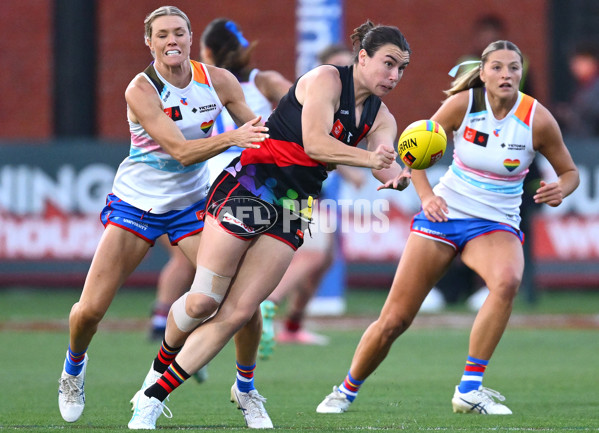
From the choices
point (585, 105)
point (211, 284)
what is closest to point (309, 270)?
point (211, 284)

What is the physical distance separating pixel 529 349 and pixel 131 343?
377cm

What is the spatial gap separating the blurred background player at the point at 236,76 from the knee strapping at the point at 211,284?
2.43 metres

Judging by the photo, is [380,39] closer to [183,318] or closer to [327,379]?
[183,318]

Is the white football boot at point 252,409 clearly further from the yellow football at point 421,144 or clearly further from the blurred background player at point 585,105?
the blurred background player at point 585,105

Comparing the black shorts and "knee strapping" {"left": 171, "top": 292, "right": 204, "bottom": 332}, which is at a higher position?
the black shorts

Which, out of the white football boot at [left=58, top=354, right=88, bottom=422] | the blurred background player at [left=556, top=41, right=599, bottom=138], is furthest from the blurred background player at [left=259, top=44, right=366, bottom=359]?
the blurred background player at [left=556, top=41, right=599, bottom=138]

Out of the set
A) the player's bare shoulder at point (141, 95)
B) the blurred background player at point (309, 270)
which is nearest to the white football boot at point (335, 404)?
the player's bare shoulder at point (141, 95)

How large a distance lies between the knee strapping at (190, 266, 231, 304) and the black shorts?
Result: 250 mm

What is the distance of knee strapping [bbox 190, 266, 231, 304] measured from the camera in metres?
6.44

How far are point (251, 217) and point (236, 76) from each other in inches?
110

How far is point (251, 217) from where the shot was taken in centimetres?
646

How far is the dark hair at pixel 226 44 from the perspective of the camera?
28.6 feet

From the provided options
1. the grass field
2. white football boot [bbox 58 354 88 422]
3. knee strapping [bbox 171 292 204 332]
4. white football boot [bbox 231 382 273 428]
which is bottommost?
the grass field

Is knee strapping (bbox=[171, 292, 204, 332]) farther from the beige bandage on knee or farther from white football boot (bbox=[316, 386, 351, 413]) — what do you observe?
white football boot (bbox=[316, 386, 351, 413])
